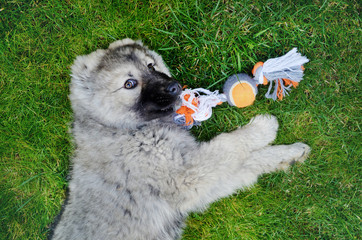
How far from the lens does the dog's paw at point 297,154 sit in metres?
2.58

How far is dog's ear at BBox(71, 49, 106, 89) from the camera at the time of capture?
2.32 metres

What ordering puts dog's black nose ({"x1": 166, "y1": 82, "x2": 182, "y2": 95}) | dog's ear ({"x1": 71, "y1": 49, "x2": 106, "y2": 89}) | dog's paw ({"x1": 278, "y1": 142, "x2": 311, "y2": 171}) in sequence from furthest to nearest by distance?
1. dog's paw ({"x1": 278, "y1": 142, "x2": 311, "y2": 171})
2. dog's ear ({"x1": 71, "y1": 49, "x2": 106, "y2": 89})
3. dog's black nose ({"x1": 166, "y1": 82, "x2": 182, "y2": 95})

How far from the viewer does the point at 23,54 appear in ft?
10.0

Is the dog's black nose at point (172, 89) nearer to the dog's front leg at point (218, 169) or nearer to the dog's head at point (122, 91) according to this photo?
the dog's head at point (122, 91)

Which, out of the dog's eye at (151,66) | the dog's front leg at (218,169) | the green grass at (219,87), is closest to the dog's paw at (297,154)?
the green grass at (219,87)

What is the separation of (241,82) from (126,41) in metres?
1.25

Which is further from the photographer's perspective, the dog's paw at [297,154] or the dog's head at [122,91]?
the dog's paw at [297,154]

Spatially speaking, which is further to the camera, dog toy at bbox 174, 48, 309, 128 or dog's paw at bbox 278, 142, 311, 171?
dog's paw at bbox 278, 142, 311, 171

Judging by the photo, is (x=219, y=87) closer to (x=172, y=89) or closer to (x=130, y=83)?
(x=172, y=89)

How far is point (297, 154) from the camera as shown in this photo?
2.60 meters

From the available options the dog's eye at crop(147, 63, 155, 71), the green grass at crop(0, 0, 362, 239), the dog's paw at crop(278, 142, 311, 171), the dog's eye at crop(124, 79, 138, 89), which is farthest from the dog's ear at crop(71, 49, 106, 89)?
the dog's paw at crop(278, 142, 311, 171)

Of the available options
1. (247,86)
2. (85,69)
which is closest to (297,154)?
(247,86)

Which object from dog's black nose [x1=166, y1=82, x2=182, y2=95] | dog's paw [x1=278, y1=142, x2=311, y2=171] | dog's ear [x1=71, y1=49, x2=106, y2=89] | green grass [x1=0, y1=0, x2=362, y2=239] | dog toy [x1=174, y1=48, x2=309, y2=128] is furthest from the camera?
green grass [x1=0, y1=0, x2=362, y2=239]

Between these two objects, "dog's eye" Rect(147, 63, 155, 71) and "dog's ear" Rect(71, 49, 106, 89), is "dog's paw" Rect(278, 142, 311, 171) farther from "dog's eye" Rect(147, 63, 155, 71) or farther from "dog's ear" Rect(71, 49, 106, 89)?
"dog's ear" Rect(71, 49, 106, 89)
